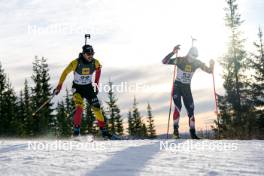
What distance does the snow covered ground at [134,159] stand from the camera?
6.16 metres

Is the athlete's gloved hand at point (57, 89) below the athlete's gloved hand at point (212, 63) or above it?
below

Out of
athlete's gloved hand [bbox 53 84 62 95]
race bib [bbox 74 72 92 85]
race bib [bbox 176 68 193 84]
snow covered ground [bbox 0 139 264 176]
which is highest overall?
race bib [bbox 176 68 193 84]

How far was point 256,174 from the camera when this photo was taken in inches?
235

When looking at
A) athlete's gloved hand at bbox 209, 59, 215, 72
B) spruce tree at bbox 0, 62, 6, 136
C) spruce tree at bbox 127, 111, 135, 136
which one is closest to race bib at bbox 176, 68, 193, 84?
athlete's gloved hand at bbox 209, 59, 215, 72

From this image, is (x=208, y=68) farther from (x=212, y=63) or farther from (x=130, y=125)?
(x=130, y=125)

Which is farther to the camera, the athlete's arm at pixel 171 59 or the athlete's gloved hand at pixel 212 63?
the athlete's gloved hand at pixel 212 63

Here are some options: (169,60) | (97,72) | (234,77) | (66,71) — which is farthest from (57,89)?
(234,77)

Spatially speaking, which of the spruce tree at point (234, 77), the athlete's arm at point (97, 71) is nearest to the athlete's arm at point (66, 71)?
the athlete's arm at point (97, 71)

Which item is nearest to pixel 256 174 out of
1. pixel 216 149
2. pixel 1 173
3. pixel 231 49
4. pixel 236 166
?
pixel 236 166

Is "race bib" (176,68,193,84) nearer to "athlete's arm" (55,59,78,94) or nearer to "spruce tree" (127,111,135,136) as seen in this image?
"athlete's arm" (55,59,78,94)

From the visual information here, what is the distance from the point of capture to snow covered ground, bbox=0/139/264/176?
243 inches

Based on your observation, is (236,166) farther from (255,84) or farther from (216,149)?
(255,84)

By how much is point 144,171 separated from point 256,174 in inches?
60.5

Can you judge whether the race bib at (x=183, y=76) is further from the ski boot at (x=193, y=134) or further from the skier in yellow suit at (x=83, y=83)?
the skier in yellow suit at (x=83, y=83)
